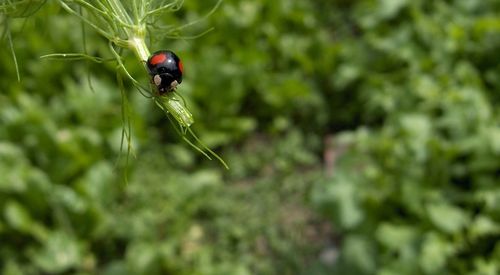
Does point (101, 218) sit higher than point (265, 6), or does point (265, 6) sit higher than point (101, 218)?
point (265, 6)

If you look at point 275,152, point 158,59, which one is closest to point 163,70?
point 158,59

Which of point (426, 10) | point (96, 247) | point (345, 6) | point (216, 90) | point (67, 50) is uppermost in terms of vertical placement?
point (345, 6)

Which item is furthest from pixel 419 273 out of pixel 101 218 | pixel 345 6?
pixel 345 6

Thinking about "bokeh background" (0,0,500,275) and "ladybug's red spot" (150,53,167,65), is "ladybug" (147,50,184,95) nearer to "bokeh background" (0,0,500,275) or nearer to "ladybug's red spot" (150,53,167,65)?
"ladybug's red spot" (150,53,167,65)

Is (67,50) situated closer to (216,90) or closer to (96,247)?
(216,90)

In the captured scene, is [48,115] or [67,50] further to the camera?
[67,50]

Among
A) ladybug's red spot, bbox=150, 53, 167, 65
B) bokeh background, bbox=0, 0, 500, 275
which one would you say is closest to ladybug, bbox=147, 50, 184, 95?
ladybug's red spot, bbox=150, 53, 167, 65
